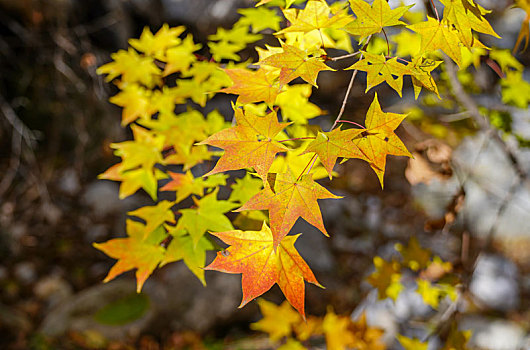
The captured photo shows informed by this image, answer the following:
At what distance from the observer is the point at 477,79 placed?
7.57 ft

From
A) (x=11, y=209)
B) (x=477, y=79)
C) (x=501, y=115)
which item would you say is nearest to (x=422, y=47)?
(x=501, y=115)

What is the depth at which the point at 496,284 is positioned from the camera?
8.77 feet

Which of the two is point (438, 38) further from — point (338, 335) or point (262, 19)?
point (338, 335)

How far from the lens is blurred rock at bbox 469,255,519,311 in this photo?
2578 millimetres

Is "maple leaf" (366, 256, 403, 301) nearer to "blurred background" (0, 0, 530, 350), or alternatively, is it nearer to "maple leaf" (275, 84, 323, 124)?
"maple leaf" (275, 84, 323, 124)

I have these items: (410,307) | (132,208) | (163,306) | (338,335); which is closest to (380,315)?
(410,307)

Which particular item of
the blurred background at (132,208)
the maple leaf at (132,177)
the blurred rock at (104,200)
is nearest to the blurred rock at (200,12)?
the blurred background at (132,208)

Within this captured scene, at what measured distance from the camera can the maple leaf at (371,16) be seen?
676mm

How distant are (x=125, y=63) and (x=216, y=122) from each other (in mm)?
405

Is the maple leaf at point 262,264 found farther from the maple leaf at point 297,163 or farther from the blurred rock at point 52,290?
the blurred rock at point 52,290

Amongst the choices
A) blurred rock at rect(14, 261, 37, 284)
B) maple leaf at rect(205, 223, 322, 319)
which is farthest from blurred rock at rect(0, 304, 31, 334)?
maple leaf at rect(205, 223, 322, 319)

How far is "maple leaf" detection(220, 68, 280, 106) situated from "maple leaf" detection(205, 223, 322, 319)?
0.87 feet

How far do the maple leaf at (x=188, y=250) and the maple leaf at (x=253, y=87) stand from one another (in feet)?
1.17

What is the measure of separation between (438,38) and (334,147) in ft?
0.96
